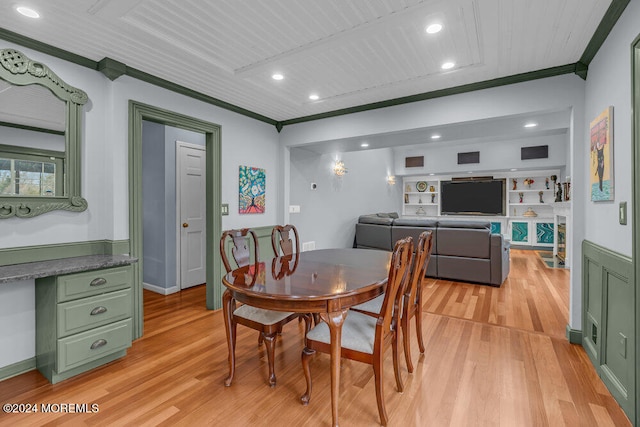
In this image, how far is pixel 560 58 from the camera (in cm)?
254

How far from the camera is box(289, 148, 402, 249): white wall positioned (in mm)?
4777

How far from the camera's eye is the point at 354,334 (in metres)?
1.78

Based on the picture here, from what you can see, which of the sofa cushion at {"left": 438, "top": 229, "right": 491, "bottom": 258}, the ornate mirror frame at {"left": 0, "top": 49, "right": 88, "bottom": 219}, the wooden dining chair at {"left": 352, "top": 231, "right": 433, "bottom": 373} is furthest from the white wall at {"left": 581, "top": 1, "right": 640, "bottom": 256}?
the ornate mirror frame at {"left": 0, "top": 49, "right": 88, "bottom": 219}

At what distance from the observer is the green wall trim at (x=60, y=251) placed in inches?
86.1

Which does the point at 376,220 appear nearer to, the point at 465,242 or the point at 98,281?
the point at 465,242

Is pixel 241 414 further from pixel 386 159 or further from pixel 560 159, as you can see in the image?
pixel 560 159

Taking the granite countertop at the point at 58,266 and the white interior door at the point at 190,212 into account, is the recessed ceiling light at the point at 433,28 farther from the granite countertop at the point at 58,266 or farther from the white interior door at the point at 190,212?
the white interior door at the point at 190,212

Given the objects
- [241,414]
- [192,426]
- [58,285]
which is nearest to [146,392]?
[192,426]

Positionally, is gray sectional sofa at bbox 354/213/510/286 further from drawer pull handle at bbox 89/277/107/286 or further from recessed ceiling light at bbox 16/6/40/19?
recessed ceiling light at bbox 16/6/40/19

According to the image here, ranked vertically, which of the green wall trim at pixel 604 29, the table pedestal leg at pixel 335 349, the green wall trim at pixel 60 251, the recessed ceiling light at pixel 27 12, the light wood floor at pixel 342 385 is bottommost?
the light wood floor at pixel 342 385

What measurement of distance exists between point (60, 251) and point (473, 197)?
28.8 feet

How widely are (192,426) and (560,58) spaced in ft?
12.3

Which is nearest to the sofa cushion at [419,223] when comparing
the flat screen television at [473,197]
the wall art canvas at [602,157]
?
the wall art canvas at [602,157]

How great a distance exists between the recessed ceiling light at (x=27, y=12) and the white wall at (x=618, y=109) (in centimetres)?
350
